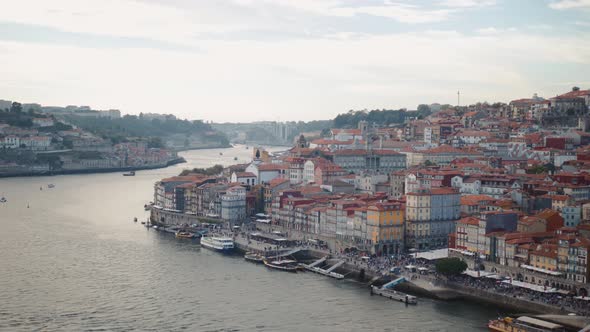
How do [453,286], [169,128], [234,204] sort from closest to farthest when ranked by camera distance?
1. [453,286]
2. [234,204]
3. [169,128]

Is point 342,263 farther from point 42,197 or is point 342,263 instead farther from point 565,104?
point 565,104

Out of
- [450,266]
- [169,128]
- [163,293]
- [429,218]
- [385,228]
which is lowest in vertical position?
[163,293]

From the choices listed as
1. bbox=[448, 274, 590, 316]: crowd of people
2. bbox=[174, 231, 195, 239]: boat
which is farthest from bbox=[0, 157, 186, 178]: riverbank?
bbox=[448, 274, 590, 316]: crowd of people

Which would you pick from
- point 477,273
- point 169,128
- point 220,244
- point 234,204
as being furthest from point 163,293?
point 169,128

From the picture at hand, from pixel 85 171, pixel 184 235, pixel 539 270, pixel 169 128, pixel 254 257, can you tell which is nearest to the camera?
pixel 539 270

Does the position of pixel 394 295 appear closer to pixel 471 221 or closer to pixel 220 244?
pixel 471 221

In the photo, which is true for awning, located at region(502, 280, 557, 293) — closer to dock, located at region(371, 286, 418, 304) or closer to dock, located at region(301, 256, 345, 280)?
dock, located at region(371, 286, 418, 304)

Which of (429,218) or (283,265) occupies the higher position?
(429,218)
